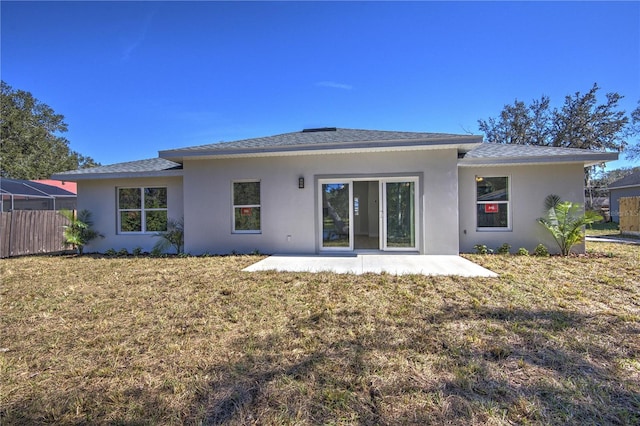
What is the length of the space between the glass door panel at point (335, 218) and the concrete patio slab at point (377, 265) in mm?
707

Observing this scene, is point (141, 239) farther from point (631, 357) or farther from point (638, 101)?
point (638, 101)

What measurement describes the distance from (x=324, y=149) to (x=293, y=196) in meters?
1.76

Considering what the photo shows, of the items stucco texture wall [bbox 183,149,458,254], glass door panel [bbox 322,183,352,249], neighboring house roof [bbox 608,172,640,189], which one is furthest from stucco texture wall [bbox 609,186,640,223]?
glass door panel [bbox 322,183,352,249]

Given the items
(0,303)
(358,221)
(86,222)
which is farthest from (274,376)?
(86,222)

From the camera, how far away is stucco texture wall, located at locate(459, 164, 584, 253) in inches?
343

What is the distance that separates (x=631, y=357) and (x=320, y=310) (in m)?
3.39

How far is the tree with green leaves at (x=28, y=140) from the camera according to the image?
26.3 metres

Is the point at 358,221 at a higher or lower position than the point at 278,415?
higher

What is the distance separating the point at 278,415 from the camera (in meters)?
2.15

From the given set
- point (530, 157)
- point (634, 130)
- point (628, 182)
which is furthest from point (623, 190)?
point (530, 157)

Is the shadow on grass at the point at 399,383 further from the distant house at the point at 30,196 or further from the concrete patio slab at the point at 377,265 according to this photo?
the distant house at the point at 30,196

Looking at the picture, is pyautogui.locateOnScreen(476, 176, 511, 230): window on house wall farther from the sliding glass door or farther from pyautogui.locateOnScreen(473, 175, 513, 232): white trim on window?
the sliding glass door

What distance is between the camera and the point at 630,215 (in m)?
14.2

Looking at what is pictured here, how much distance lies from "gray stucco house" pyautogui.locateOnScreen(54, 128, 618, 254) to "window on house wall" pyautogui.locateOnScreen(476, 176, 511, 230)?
28 mm
